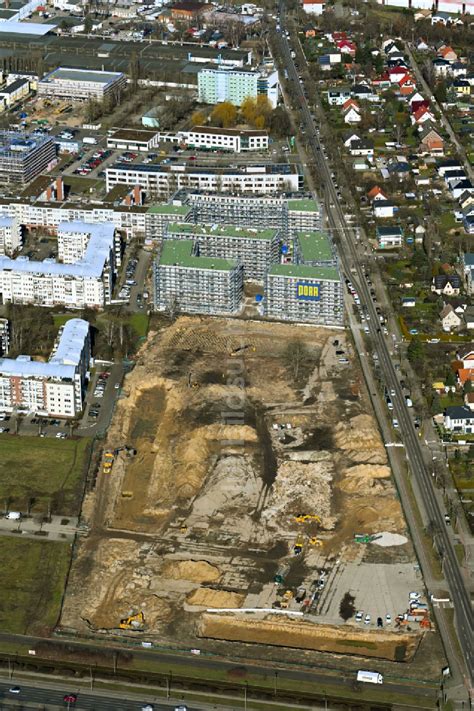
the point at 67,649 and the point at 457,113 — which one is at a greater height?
the point at 457,113

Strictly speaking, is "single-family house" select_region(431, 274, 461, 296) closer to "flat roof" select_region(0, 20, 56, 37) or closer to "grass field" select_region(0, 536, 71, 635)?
"grass field" select_region(0, 536, 71, 635)

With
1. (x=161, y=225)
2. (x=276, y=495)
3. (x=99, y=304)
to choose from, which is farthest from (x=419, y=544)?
(x=161, y=225)

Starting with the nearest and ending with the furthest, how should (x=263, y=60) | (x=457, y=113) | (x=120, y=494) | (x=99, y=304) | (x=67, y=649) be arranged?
(x=67, y=649) → (x=120, y=494) → (x=99, y=304) → (x=457, y=113) → (x=263, y=60)

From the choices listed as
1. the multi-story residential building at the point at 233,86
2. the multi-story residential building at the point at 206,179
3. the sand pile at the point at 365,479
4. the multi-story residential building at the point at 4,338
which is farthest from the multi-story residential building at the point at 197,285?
the multi-story residential building at the point at 233,86

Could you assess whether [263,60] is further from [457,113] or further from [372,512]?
[372,512]

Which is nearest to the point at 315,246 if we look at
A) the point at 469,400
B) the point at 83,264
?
the point at 83,264

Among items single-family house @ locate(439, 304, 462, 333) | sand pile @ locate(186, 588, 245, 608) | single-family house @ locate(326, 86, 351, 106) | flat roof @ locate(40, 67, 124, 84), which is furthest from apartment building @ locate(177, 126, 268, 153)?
sand pile @ locate(186, 588, 245, 608)

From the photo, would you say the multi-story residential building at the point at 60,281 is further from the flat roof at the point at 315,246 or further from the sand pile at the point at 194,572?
the sand pile at the point at 194,572
